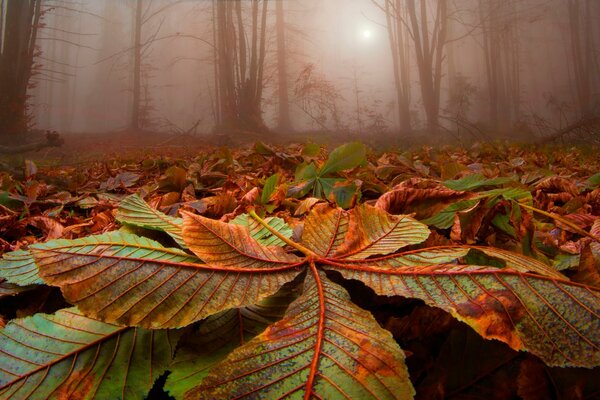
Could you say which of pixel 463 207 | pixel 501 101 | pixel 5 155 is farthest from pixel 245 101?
pixel 501 101

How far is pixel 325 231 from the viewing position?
0.29 meters

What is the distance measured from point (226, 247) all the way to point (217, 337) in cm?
6

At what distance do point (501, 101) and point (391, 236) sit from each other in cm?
1139

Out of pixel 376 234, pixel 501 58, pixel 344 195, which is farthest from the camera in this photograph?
pixel 501 58

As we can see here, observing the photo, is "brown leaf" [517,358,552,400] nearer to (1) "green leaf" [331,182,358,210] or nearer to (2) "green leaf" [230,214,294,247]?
(2) "green leaf" [230,214,294,247]

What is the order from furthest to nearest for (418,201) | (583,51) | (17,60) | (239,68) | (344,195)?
(583,51) < (239,68) < (17,60) < (344,195) < (418,201)

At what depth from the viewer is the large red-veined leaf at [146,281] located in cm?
18

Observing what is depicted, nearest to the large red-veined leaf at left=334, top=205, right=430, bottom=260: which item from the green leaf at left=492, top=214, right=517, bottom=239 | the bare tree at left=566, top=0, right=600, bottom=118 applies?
the green leaf at left=492, top=214, right=517, bottom=239

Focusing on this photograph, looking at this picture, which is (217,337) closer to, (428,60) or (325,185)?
(325,185)

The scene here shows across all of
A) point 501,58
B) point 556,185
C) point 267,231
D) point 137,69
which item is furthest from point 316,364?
point 501,58

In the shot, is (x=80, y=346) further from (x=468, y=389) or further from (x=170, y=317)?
(x=468, y=389)

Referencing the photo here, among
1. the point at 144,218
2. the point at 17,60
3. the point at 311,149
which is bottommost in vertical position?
the point at 144,218

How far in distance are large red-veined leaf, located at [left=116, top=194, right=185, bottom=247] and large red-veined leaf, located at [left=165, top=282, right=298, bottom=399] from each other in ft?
0.37

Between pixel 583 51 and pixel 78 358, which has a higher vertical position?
pixel 583 51
